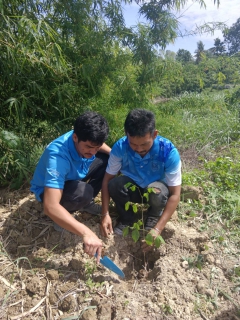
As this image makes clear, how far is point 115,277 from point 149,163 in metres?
0.89

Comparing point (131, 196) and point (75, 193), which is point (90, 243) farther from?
point (131, 196)

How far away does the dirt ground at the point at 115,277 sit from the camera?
1.83 m

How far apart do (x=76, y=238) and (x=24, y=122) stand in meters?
1.36

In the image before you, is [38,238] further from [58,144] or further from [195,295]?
[195,295]

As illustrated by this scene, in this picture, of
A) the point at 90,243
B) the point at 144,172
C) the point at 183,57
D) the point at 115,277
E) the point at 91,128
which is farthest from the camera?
the point at 183,57

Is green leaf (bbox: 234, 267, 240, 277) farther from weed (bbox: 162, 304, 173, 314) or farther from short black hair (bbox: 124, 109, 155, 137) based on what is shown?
short black hair (bbox: 124, 109, 155, 137)

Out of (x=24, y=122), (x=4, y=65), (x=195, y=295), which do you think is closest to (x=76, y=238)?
(x=195, y=295)

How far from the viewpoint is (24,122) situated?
2.97m

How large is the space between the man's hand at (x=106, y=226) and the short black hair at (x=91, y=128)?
2.05ft

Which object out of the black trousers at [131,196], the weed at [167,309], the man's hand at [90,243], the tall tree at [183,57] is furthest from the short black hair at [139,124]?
the tall tree at [183,57]

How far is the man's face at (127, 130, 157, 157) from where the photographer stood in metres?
→ 2.04

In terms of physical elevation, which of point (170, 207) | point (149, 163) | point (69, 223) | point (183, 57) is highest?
point (183, 57)

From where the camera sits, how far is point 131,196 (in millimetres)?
2451

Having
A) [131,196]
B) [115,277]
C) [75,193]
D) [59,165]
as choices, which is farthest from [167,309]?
[59,165]
